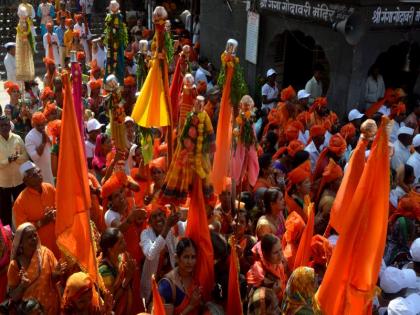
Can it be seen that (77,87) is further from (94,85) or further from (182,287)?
(94,85)

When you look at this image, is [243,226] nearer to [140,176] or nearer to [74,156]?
[140,176]

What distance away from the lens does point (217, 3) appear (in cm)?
1259

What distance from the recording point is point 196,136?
4020 millimetres

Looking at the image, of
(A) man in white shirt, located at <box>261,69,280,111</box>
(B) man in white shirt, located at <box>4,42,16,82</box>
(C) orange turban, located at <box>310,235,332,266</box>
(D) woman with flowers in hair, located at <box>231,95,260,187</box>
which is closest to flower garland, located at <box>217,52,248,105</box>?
(D) woman with flowers in hair, located at <box>231,95,260,187</box>

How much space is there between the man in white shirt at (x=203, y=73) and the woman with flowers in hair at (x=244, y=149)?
15.4 ft

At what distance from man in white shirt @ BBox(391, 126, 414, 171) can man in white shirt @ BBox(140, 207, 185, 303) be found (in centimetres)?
384

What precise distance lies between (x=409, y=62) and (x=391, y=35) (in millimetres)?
1692

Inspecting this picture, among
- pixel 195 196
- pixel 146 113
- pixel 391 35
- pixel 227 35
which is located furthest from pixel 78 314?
pixel 227 35

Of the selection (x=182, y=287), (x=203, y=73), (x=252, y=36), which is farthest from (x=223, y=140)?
(x=252, y=36)

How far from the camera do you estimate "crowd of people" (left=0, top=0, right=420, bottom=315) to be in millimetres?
3619

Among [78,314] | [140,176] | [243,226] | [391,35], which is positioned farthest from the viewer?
[391,35]

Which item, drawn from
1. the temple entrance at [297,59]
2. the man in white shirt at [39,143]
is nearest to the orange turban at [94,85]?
the man in white shirt at [39,143]

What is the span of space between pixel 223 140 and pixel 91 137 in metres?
2.07

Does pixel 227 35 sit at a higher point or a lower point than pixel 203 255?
higher
